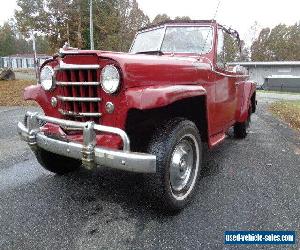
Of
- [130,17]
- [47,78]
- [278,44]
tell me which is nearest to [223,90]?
[47,78]

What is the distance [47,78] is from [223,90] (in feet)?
7.50

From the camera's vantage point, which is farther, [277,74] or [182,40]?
[277,74]

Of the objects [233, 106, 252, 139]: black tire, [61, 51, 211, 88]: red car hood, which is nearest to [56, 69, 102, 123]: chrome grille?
[61, 51, 211, 88]: red car hood

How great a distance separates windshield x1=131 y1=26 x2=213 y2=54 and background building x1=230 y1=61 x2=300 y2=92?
27803 millimetres

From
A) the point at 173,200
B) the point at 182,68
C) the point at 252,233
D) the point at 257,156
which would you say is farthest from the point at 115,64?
the point at 257,156

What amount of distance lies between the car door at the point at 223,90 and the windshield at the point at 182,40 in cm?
23

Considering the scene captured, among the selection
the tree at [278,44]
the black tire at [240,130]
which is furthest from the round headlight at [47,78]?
the tree at [278,44]

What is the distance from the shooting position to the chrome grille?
314 cm

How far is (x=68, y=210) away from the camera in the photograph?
11.0ft

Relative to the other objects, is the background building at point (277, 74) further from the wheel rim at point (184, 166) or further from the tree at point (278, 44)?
the wheel rim at point (184, 166)

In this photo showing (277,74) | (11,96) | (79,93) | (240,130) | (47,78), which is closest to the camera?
(79,93)

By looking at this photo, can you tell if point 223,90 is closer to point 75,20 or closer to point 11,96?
point 11,96

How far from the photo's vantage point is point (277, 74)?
39.0 meters

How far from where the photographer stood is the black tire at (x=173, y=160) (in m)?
3.00
